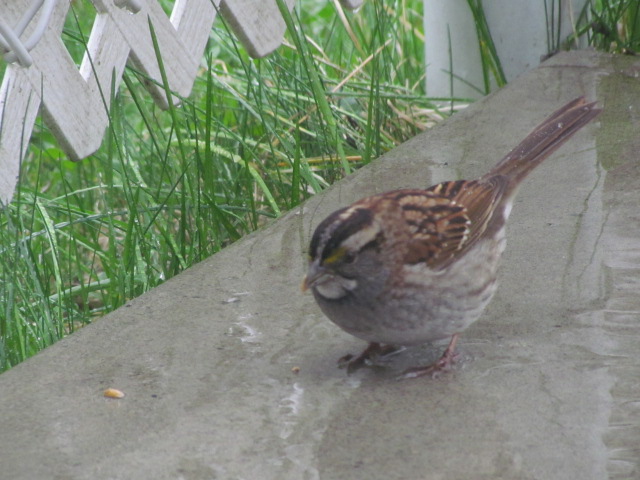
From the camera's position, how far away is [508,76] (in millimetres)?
5535

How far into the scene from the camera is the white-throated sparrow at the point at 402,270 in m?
2.67

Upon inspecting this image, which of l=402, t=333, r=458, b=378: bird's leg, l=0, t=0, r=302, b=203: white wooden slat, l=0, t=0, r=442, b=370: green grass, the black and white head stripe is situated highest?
l=0, t=0, r=302, b=203: white wooden slat

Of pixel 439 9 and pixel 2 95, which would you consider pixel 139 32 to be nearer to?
Result: pixel 2 95

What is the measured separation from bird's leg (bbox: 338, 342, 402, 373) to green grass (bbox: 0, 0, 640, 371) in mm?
914

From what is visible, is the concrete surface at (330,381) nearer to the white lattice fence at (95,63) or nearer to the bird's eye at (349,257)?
the bird's eye at (349,257)

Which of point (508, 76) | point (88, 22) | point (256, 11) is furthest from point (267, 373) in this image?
point (88, 22)

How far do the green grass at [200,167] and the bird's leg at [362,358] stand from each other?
0.91 metres

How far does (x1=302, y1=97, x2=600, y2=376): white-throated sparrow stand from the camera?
267 cm

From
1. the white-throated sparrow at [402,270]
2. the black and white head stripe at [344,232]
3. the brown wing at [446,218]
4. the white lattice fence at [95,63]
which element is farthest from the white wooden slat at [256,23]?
the black and white head stripe at [344,232]

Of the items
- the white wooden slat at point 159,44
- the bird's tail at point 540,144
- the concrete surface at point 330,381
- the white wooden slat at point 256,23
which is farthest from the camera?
the white wooden slat at point 256,23

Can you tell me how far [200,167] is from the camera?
394 cm

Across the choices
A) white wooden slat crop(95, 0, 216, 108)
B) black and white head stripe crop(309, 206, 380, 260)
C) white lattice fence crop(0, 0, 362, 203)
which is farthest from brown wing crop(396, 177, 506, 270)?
white wooden slat crop(95, 0, 216, 108)

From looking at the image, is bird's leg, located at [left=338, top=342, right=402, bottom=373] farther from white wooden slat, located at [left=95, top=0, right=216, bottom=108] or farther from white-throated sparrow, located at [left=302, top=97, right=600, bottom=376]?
white wooden slat, located at [left=95, top=0, right=216, bottom=108]

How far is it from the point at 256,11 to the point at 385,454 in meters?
2.72
